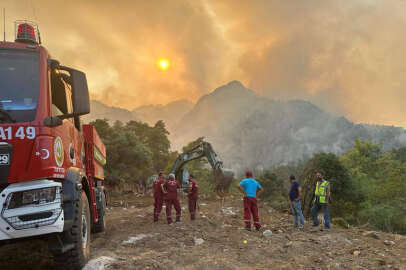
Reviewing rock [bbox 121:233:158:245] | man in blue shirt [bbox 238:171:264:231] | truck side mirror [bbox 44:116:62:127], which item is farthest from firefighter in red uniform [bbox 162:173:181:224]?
truck side mirror [bbox 44:116:62:127]

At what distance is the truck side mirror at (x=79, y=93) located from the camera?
11.8ft

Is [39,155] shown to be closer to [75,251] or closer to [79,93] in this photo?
[79,93]

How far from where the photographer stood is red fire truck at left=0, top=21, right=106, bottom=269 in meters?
3.08

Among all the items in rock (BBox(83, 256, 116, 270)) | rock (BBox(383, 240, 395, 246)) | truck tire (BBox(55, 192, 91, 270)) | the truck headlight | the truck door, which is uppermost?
the truck door

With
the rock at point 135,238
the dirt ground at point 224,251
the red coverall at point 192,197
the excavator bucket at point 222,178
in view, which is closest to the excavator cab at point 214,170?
the excavator bucket at point 222,178

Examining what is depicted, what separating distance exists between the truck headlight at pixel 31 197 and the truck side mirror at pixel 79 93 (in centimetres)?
98

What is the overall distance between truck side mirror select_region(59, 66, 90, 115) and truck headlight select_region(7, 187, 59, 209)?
98 centimetres

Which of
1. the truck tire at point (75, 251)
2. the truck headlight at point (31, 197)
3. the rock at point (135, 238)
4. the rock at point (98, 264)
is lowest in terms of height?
the rock at point (135, 238)

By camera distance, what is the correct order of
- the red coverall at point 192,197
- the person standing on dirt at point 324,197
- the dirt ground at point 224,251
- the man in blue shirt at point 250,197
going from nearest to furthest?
the dirt ground at point 224,251 → the man in blue shirt at point 250,197 → the person standing on dirt at point 324,197 → the red coverall at point 192,197

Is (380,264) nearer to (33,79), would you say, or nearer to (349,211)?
(33,79)

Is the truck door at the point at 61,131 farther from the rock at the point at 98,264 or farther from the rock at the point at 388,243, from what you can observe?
the rock at the point at 388,243

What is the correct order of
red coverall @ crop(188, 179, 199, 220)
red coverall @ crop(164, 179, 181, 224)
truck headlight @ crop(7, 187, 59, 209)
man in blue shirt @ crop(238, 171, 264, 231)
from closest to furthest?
1. truck headlight @ crop(7, 187, 59, 209)
2. man in blue shirt @ crop(238, 171, 264, 231)
3. red coverall @ crop(164, 179, 181, 224)
4. red coverall @ crop(188, 179, 199, 220)

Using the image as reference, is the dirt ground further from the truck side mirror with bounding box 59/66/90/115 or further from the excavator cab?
the excavator cab

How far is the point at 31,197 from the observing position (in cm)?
312
